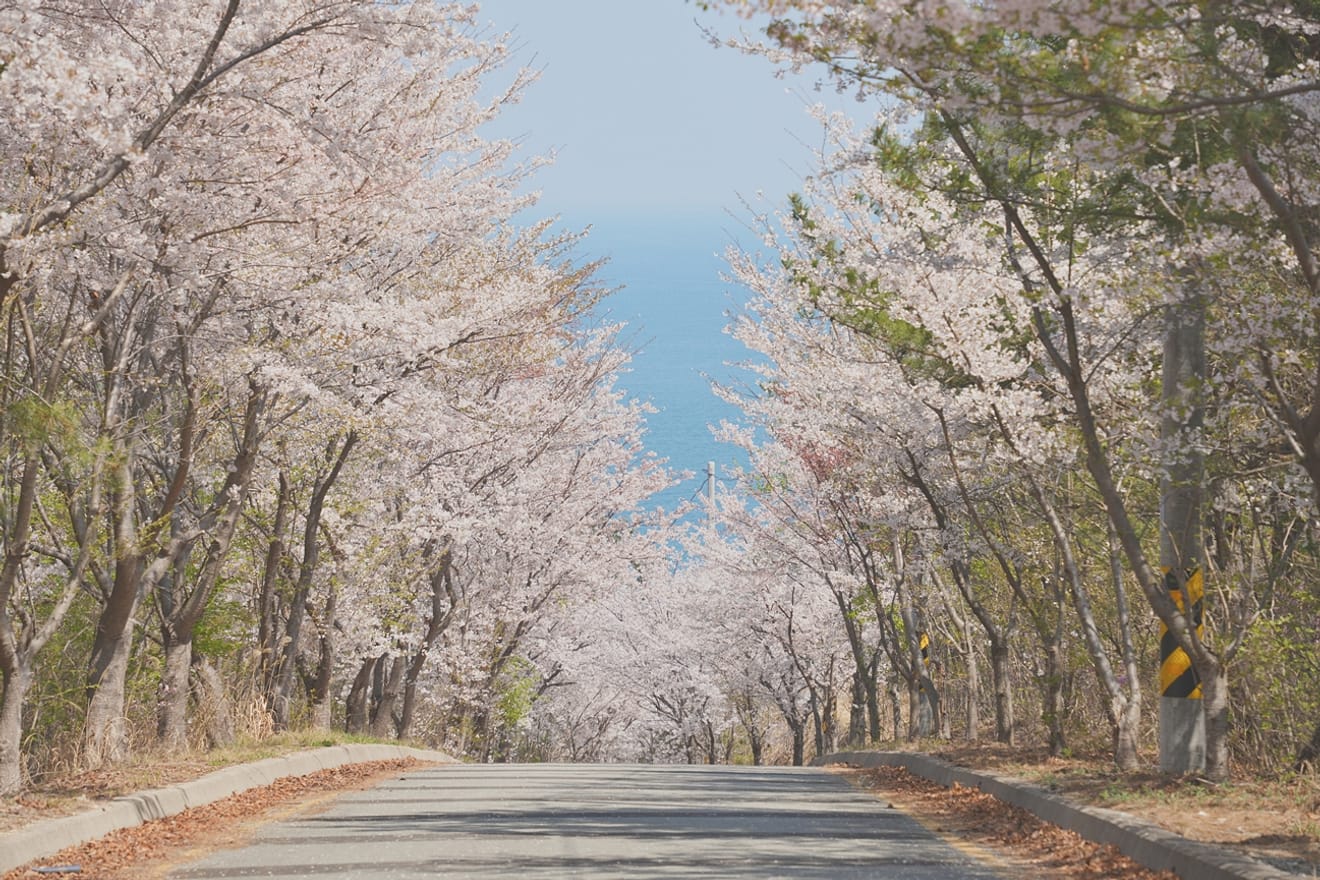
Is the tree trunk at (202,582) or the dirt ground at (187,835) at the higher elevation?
the tree trunk at (202,582)

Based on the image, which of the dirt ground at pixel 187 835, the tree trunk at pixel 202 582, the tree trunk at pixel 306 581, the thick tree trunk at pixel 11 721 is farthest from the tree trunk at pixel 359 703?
the thick tree trunk at pixel 11 721

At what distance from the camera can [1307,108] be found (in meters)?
7.88

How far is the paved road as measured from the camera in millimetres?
9008

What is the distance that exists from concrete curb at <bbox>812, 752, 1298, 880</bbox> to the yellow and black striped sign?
1.24 meters

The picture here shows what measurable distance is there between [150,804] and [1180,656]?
7.77 meters

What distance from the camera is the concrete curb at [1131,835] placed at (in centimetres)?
757

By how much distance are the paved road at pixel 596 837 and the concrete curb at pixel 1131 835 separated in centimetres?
88

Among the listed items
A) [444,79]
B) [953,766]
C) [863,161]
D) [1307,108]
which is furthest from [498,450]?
[1307,108]

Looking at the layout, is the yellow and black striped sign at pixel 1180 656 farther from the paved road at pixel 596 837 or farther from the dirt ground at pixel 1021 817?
Result: the paved road at pixel 596 837

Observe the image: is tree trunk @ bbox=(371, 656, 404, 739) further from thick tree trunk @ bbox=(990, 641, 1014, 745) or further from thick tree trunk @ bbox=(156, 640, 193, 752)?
thick tree trunk @ bbox=(990, 641, 1014, 745)

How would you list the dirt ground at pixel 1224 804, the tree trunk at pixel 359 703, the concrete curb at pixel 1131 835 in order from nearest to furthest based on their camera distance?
1. the concrete curb at pixel 1131 835
2. the dirt ground at pixel 1224 804
3. the tree trunk at pixel 359 703

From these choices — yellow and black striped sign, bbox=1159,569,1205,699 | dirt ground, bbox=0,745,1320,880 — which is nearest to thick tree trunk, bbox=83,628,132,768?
dirt ground, bbox=0,745,1320,880

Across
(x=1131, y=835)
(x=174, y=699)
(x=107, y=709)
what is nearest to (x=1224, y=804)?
(x=1131, y=835)

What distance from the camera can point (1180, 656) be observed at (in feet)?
38.8
